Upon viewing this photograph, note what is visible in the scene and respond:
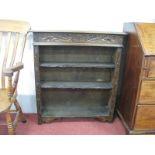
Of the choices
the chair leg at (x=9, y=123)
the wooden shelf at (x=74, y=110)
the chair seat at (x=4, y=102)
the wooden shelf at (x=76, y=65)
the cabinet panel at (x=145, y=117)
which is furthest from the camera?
the wooden shelf at (x=74, y=110)

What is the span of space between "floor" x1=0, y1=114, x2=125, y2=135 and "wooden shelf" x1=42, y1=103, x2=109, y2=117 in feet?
0.33

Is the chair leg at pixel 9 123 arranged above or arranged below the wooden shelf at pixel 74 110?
above

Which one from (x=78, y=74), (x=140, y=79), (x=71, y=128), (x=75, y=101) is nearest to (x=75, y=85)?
(x=78, y=74)

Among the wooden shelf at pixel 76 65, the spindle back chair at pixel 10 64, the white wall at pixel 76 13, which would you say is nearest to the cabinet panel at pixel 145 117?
the wooden shelf at pixel 76 65

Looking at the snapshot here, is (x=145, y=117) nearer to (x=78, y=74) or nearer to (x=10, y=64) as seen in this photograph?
(x=78, y=74)

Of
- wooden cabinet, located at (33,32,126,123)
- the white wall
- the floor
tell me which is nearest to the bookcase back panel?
wooden cabinet, located at (33,32,126,123)

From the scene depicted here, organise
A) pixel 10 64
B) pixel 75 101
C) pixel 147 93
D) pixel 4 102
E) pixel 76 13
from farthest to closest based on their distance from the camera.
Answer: pixel 75 101 → pixel 76 13 → pixel 10 64 → pixel 147 93 → pixel 4 102

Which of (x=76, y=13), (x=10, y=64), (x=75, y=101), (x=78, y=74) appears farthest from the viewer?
(x=75, y=101)

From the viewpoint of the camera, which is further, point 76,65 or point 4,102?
point 76,65

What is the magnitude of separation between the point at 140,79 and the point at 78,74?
68 centimetres

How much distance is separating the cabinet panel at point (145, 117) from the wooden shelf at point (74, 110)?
15.2 inches

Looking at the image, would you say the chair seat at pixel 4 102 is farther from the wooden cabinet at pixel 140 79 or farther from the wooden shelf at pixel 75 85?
the wooden cabinet at pixel 140 79

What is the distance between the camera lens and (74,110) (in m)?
2.02

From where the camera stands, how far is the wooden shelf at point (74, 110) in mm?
1959
